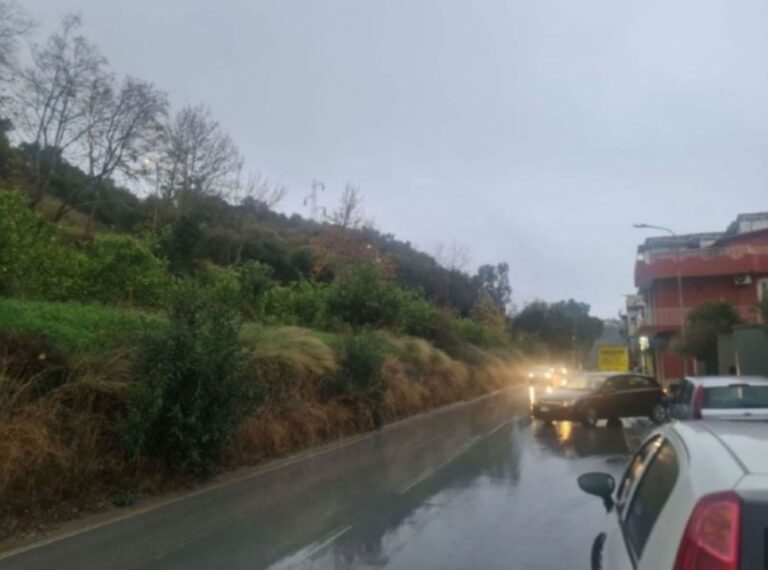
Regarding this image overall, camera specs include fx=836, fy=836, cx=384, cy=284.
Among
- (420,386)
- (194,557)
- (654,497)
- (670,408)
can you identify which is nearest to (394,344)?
(420,386)

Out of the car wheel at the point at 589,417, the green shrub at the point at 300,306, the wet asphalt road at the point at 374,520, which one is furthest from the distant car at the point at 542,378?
the wet asphalt road at the point at 374,520

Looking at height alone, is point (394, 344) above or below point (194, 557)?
above

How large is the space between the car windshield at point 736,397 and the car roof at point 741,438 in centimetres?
1017

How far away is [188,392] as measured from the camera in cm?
1296

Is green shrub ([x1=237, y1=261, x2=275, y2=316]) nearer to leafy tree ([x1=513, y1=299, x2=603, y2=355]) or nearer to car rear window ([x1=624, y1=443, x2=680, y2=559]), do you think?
car rear window ([x1=624, y1=443, x2=680, y2=559])

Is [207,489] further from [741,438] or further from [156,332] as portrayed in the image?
[741,438]

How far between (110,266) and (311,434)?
5.94 metres

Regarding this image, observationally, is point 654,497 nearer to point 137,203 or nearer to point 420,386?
point 420,386

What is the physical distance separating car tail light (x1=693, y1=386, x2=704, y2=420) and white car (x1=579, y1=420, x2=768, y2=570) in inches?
385

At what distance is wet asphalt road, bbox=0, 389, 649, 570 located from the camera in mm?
8469

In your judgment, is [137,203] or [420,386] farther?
[137,203]

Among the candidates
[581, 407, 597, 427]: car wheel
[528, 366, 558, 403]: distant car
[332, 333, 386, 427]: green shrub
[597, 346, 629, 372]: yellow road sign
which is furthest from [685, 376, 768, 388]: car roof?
[597, 346, 629, 372]: yellow road sign

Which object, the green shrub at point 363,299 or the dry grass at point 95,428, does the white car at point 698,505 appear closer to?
the dry grass at point 95,428

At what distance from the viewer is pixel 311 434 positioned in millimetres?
18656
